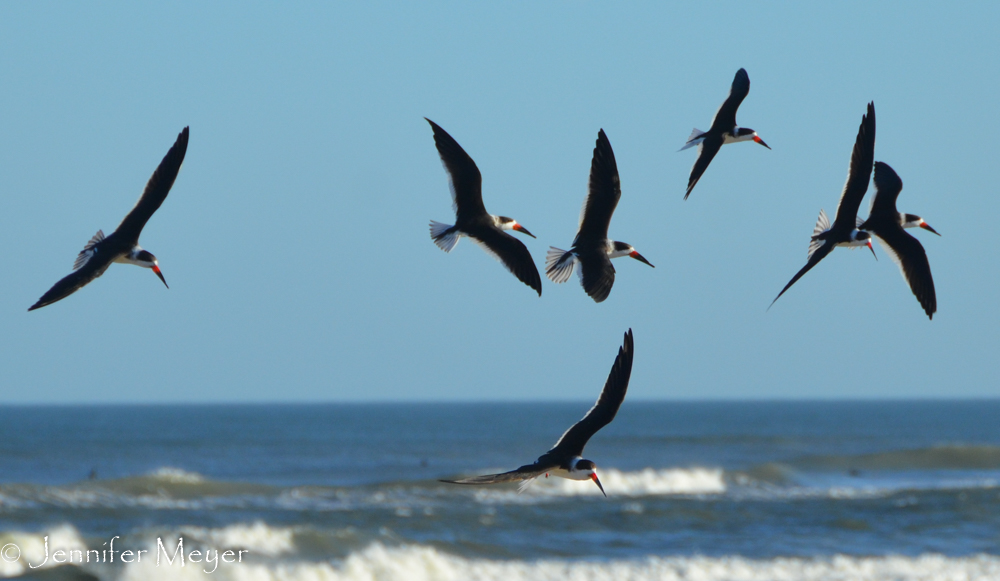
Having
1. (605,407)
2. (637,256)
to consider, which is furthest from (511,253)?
(605,407)

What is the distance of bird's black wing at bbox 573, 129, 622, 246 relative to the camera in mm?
7750

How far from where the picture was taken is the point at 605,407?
6918 mm

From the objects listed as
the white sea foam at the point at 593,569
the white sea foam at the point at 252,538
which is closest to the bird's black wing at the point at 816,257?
the white sea foam at the point at 593,569

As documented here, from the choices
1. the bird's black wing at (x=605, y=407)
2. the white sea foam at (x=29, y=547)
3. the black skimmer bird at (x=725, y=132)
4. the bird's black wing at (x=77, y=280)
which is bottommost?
the white sea foam at (x=29, y=547)

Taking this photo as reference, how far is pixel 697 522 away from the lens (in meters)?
24.1

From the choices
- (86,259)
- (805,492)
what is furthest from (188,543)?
(805,492)

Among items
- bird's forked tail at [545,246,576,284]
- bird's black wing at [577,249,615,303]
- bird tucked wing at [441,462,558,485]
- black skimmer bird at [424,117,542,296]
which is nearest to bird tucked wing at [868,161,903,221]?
bird's black wing at [577,249,615,303]

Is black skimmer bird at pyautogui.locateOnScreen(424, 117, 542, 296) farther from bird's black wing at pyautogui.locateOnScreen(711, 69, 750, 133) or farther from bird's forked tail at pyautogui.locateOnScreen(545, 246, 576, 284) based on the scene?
bird's black wing at pyautogui.locateOnScreen(711, 69, 750, 133)

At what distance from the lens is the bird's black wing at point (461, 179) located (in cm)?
788

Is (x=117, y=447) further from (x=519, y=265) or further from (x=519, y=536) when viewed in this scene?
(x=519, y=265)

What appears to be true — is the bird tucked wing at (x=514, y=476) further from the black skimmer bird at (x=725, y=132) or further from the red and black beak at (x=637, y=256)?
the black skimmer bird at (x=725, y=132)

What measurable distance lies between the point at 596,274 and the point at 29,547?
1513 centimetres

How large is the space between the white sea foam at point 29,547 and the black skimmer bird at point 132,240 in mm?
11396

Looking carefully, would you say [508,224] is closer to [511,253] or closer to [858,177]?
[511,253]
